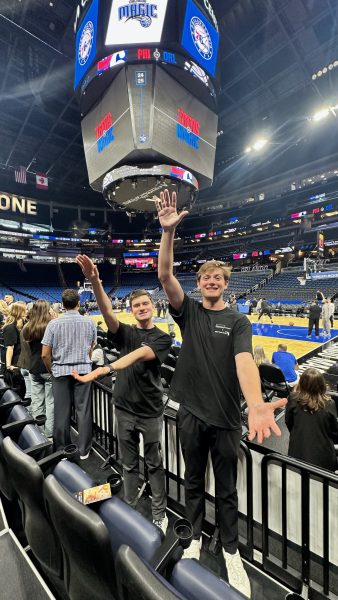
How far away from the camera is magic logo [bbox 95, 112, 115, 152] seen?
24.9 ft

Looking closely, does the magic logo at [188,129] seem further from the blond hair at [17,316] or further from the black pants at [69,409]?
the black pants at [69,409]

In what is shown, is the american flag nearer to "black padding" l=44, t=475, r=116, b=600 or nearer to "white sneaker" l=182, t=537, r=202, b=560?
"black padding" l=44, t=475, r=116, b=600

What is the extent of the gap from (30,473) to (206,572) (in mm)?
912

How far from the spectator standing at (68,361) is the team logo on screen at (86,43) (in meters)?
8.17

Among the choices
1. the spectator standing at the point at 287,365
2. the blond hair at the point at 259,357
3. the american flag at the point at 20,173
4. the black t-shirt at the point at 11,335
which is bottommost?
the spectator standing at the point at 287,365

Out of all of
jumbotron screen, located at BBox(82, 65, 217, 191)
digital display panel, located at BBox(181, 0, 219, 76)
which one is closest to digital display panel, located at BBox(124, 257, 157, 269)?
jumbotron screen, located at BBox(82, 65, 217, 191)

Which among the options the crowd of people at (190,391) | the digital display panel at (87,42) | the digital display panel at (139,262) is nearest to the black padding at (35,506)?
the crowd of people at (190,391)

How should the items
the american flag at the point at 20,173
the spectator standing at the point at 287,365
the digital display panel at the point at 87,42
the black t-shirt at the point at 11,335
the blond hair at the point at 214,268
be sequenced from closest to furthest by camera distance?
the blond hair at the point at 214,268 → the black t-shirt at the point at 11,335 → the spectator standing at the point at 287,365 → the digital display panel at the point at 87,42 → the american flag at the point at 20,173

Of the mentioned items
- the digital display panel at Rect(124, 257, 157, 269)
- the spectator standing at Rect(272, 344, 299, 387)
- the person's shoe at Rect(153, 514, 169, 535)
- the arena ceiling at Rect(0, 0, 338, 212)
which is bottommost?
the person's shoe at Rect(153, 514, 169, 535)

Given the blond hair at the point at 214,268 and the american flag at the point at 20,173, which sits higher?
the american flag at the point at 20,173

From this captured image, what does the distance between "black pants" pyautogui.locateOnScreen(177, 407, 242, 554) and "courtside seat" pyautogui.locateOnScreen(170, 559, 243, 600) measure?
2.14 ft

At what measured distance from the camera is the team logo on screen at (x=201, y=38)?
7199 mm

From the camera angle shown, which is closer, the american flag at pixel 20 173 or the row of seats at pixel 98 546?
the row of seats at pixel 98 546

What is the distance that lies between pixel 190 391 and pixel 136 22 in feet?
29.9
